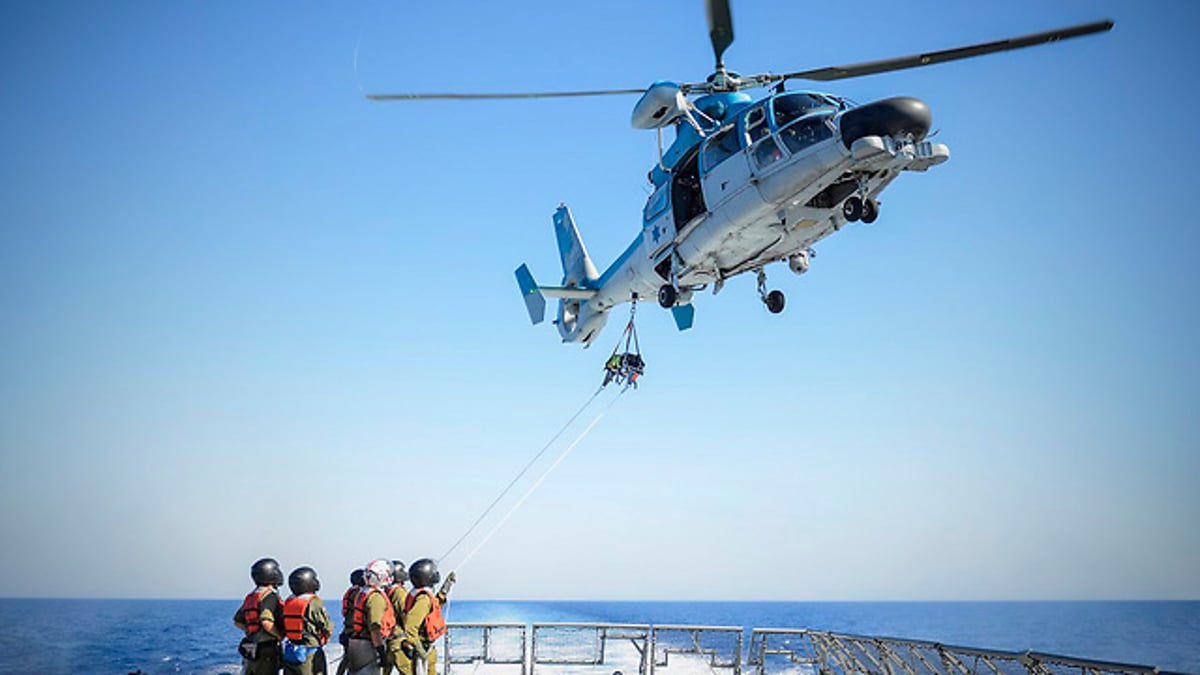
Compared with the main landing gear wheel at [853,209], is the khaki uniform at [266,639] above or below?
below

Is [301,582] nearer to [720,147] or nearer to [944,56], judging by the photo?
Answer: [720,147]

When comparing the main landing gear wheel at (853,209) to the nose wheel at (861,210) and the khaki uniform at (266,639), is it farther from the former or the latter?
the khaki uniform at (266,639)

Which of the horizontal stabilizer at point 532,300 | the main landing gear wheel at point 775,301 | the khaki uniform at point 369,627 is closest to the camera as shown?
the khaki uniform at point 369,627

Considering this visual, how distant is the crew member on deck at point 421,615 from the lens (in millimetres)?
8070

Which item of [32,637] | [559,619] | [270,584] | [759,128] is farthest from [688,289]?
[559,619]

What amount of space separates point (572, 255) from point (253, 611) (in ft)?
36.2

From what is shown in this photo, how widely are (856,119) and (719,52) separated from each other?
132 inches

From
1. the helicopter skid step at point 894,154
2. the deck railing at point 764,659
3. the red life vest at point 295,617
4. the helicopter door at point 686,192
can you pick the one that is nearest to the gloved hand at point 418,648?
the red life vest at point 295,617

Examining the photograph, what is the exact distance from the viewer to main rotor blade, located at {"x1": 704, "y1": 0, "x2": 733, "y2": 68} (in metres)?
11.3

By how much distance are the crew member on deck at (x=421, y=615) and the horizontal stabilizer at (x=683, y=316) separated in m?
7.10

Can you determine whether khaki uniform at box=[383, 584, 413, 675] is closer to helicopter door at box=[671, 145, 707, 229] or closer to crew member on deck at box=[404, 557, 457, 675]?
crew member on deck at box=[404, 557, 457, 675]

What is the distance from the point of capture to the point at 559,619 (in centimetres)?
6862

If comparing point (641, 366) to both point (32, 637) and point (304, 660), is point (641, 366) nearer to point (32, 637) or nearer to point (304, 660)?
point (304, 660)

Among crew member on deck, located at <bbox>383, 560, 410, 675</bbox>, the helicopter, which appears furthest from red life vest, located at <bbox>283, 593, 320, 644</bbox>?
the helicopter
